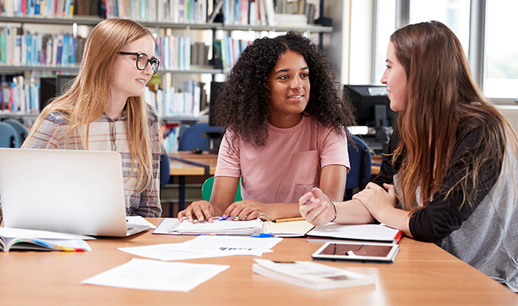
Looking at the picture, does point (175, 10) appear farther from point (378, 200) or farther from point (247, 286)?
point (247, 286)

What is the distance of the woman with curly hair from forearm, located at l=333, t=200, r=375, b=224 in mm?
343

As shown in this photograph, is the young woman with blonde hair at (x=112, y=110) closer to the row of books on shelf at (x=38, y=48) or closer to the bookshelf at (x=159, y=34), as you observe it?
the bookshelf at (x=159, y=34)

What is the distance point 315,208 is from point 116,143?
0.78 m

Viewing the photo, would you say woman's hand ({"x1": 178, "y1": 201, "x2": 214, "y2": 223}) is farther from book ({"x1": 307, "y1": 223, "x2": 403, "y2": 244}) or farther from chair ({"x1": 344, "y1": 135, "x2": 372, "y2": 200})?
chair ({"x1": 344, "y1": 135, "x2": 372, "y2": 200})

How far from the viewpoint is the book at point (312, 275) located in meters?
0.81

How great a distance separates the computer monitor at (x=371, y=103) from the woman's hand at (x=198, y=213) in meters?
1.95

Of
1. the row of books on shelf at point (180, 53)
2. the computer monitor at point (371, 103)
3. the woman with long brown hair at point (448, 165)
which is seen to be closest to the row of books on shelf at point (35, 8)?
the row of books on shelf at point (180, 53)

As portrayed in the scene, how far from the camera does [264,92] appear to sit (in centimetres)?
177

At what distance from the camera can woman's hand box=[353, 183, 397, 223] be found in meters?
1.29

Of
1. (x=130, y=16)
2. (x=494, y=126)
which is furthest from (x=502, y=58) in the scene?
(x=130, y=16)

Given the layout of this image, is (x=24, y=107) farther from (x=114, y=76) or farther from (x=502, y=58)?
(x=502, y=58)

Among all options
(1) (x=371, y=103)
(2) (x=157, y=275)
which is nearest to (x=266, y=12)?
(1) (x=371, y=103)

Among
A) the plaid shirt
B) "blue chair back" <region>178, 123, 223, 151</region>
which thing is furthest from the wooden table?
"blue chair back" <region>178, 123, 223, 151</region>

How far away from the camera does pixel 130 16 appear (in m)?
4.60
